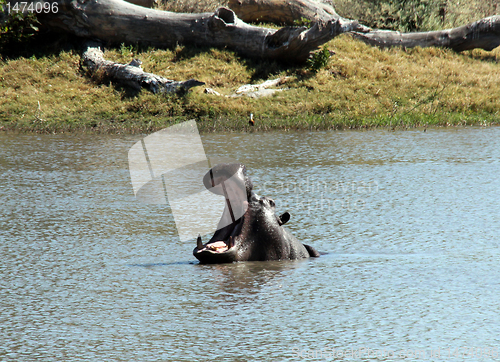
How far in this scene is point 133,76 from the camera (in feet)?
53.9

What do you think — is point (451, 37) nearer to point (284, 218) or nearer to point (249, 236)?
point (284, 218)

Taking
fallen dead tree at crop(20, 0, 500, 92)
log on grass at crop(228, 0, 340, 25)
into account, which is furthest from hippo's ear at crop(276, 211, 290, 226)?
log on grass at crop(228, 0, 340, 25)

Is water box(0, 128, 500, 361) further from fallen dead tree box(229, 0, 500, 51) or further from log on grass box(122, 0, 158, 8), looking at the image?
log on grass box(122, 0, 158, 8)

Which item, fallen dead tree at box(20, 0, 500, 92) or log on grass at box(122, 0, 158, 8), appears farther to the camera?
Result: log on grass at box(122, 0, 158, 8)

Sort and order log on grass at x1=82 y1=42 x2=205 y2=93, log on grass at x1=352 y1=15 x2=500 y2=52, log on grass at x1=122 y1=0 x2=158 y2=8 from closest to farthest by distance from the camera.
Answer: log on grass at x1=82 y1=42 x2=205 y2=93 < log on grass at x1=352 y1=15 x2=500 y2=52 < log on grass at x1=122 y1=0 x2=158 y2=8

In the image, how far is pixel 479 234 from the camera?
5902 millimetres

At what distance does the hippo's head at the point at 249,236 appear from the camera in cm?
473

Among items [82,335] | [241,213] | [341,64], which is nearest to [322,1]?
[341,64]

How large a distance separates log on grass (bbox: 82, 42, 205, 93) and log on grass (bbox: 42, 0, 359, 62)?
4.52 feet

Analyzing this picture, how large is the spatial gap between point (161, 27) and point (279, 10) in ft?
15.1

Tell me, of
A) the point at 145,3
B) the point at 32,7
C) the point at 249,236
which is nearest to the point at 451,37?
the point at 145,3

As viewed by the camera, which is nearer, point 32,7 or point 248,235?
point 248,235

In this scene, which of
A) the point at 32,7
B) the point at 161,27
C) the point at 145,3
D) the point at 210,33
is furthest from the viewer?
the point at 145,3

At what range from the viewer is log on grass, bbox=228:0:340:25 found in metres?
21.7
